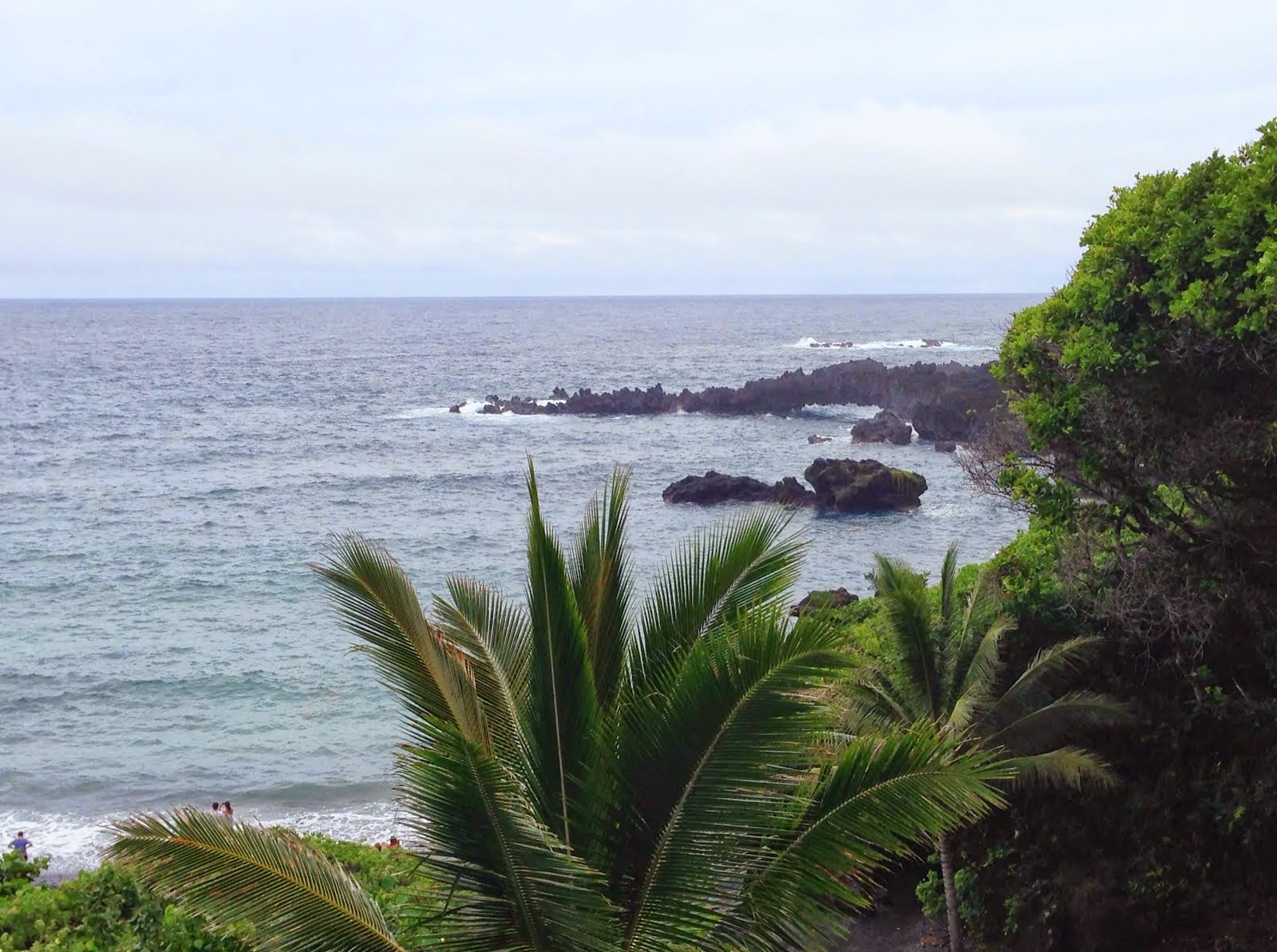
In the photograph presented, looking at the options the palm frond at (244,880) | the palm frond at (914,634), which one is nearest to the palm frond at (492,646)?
the palm frond at (244,880)

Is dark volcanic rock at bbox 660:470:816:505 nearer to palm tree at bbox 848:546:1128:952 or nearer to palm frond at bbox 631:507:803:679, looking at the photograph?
palm tree at bbox 848:546:1128:952

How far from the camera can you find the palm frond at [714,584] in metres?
6.23

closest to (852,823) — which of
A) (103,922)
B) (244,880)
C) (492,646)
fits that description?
(492,646)

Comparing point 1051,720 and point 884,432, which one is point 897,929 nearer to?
point 1051,720

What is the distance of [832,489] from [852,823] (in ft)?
133

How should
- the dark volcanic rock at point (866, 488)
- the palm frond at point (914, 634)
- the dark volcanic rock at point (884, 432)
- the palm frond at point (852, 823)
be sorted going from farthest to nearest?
1. the dark volcanic rock at point (884, 432)
2. the dark volcanic rock at point (866, 488)
3. the palm frond at point (914, 634)
4. the palm frond at point (852, 823)

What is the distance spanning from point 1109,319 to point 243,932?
1024 cm

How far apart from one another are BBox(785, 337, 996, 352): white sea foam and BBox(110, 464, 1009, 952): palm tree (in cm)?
11834

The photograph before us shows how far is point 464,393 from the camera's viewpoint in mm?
87688

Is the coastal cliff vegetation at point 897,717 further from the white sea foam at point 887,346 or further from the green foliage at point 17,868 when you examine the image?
the white sea foam at point 887,346

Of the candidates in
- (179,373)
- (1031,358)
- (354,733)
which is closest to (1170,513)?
(1031,358)

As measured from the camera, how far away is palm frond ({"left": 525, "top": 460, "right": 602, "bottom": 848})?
5.86 m

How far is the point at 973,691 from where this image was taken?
11922mm

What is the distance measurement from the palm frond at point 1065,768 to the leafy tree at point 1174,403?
5.14 feet
